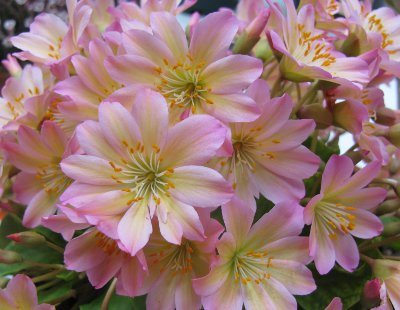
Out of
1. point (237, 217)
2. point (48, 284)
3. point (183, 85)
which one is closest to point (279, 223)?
point (237, 217)

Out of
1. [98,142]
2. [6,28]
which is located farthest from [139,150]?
[6,28]

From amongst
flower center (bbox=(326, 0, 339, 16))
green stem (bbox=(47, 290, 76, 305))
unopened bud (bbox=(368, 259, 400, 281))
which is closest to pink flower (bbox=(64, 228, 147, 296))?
green stem (bbox=(47, 290, 76, 305))

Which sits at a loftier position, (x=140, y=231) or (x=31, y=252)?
(x=140, y=231)

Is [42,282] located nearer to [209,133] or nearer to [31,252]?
[31,252]

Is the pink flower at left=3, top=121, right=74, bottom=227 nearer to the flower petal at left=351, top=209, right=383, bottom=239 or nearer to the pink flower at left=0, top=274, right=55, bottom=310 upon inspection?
the pink flower at left=0, top=274, right=55, bottom=310

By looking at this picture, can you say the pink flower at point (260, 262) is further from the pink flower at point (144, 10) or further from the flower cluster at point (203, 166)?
the pink flower at point (144, 10)

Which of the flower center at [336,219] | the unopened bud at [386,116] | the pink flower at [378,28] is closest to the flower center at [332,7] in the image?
the pink flower at [378,28]
